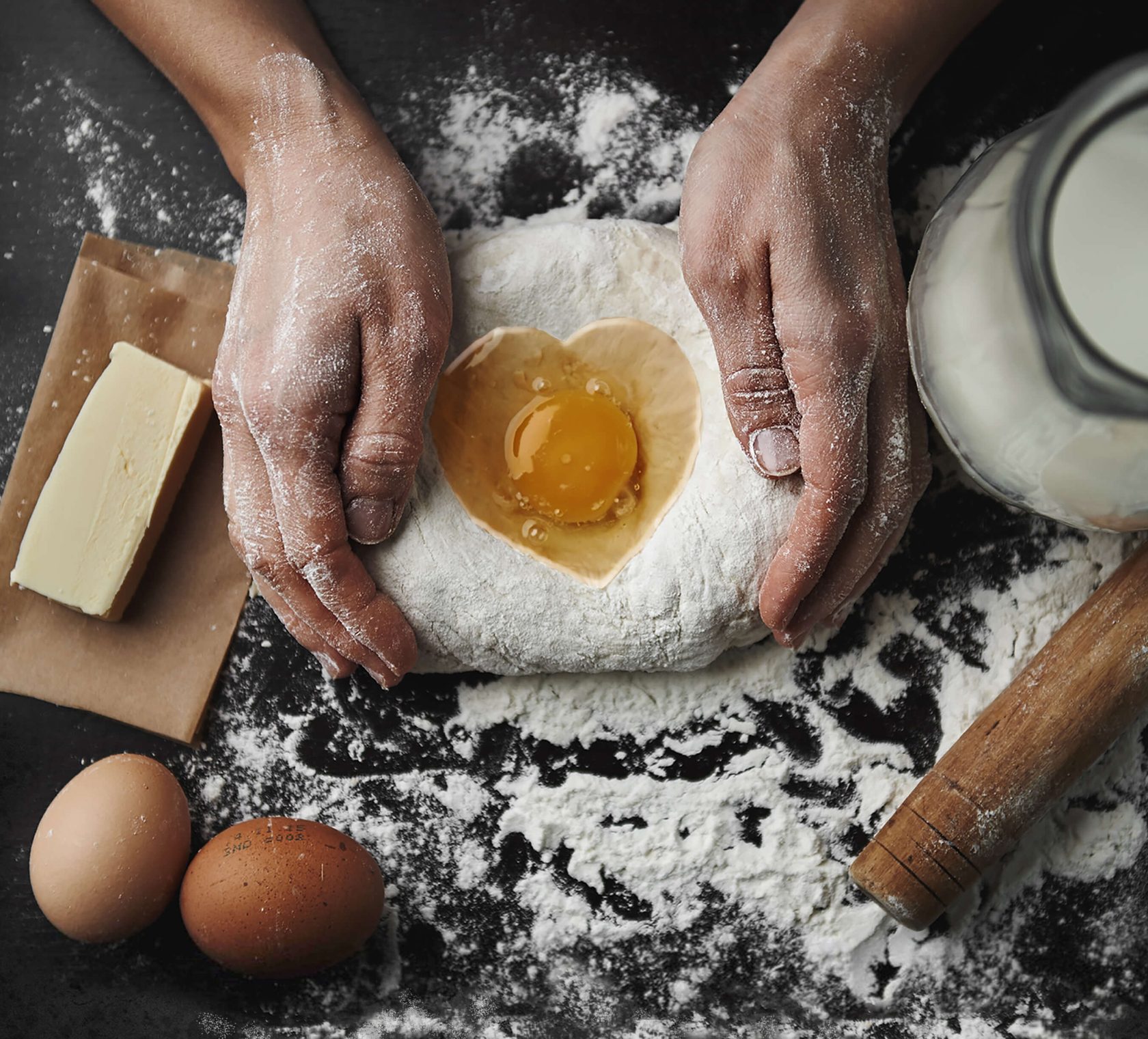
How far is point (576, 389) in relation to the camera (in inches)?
45.4

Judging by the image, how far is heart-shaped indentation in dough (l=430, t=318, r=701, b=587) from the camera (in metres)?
1.12

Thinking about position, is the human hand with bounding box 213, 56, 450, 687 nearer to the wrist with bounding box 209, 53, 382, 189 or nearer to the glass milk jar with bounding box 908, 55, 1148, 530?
the wrist with bounding box 209, 53, 382, 189

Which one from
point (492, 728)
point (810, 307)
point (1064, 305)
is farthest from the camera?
point (492, 728)

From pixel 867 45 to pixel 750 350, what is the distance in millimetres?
416

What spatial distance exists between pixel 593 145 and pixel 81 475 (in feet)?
2.69

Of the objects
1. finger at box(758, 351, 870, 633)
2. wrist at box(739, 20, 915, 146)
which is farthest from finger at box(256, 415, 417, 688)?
wrist at box(739, 20, 915, 146)

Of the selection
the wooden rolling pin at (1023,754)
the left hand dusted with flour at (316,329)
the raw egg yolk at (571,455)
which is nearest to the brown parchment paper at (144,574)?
the left hand dusted with flour at (316,329)

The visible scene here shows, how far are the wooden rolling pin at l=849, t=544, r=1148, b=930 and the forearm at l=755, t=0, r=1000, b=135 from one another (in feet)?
2.14

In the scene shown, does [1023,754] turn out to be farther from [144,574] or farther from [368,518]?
[144,574]

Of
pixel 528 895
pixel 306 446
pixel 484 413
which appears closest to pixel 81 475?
pixel 306 446

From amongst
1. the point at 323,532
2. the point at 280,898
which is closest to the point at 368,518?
the point at 323,532

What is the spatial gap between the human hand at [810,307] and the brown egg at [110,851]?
790 millimetres

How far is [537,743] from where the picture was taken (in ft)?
3.96

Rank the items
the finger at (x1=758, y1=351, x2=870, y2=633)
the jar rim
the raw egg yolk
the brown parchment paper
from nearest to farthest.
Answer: the jar rim
the finger at (x1=758, y1=351, x2=870, y2=633)
the raw egg yolk
the brown parchment paper
